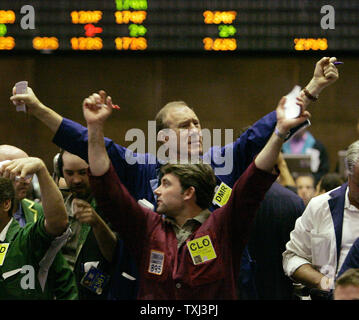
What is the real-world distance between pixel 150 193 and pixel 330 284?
0.81 meters

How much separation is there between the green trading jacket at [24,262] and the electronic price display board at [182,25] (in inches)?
70.1

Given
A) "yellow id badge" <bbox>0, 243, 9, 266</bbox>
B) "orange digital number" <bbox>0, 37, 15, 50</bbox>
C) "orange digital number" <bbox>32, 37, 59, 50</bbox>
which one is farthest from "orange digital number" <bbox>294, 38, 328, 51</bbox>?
"yellow id badge" <bbox>0, 243, 9, 266</bbox>

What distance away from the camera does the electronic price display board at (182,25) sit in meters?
4.11

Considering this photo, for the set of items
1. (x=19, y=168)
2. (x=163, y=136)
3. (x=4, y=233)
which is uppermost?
(x=163, y=136)

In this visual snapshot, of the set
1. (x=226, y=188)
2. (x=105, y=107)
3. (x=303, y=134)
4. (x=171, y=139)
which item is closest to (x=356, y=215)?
(x=226, y=188)

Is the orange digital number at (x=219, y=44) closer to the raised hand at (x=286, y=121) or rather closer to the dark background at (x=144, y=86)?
the dark background at (x=144, y=86)

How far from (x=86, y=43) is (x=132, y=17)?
328 mm

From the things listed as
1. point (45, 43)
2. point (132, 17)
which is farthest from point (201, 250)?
point (45, 43)

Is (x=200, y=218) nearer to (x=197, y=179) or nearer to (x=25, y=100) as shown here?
(x=197, y=179)

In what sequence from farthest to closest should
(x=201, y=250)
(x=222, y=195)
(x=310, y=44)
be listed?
1. (x=310, y=44)
2. (x=222, y=195)
3. (x=201, y=250)

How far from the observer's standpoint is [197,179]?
2422 millimetres

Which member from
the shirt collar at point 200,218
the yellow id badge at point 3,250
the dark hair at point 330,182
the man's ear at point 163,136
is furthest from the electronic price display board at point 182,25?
the shirt collar at point 200,218
